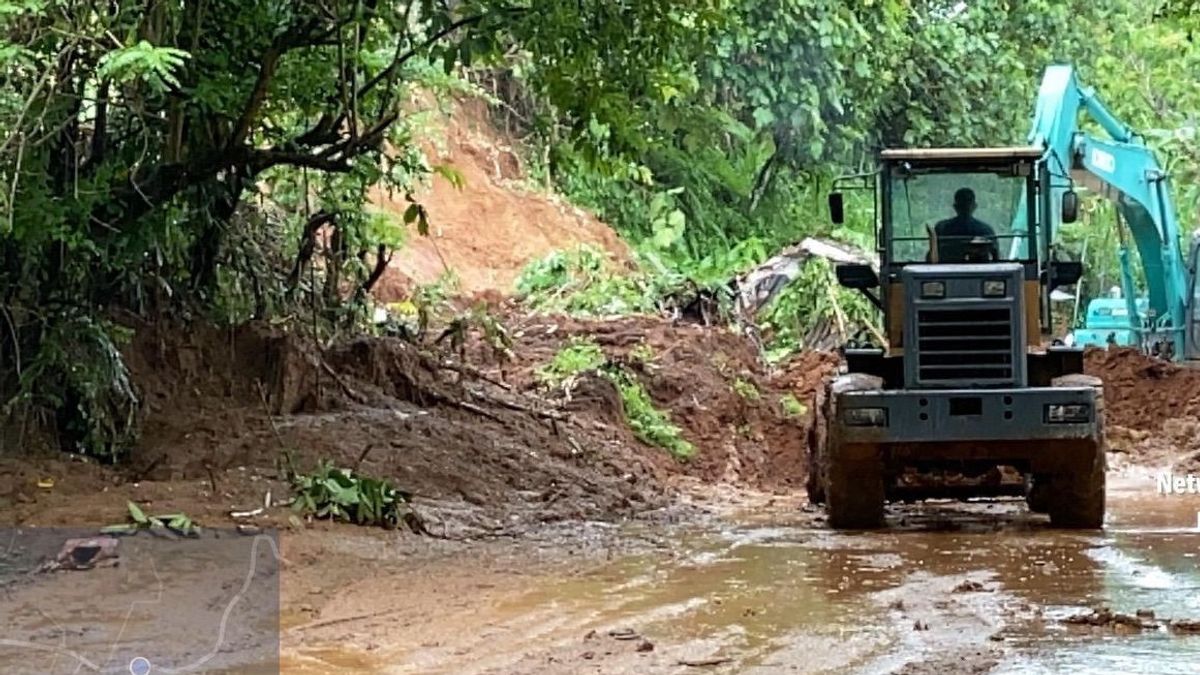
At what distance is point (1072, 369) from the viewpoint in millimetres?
12094

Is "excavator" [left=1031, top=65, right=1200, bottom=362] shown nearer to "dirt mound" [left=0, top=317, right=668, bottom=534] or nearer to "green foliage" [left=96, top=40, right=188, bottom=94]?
"dirt mound" [left=0, top=317, right=668, bottom=534]

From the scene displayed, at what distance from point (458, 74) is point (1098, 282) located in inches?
1008

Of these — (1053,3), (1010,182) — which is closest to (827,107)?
(1053,3)

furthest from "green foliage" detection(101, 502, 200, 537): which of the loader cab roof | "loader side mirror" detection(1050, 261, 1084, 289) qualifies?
"loader side mirror" detection(1050, 261, 1084, 289)

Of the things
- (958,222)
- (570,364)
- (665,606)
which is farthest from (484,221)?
(665,606)

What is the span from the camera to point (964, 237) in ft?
40.2

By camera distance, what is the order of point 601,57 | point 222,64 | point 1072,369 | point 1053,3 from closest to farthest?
point 222,64 → point 601,57 → point 1072,369 → point 1053,3

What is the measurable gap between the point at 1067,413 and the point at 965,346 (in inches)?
35.5

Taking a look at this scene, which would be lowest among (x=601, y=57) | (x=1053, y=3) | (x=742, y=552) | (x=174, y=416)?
(x=742, y=552)

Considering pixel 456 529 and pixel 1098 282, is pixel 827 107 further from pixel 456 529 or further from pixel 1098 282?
pixel 456 529

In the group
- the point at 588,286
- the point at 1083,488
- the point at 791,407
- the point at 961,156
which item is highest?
the point at 961,156

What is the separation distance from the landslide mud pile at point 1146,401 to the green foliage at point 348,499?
993cm

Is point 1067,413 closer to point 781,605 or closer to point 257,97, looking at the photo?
point 781,605

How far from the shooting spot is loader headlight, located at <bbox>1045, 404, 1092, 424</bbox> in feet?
36.1
